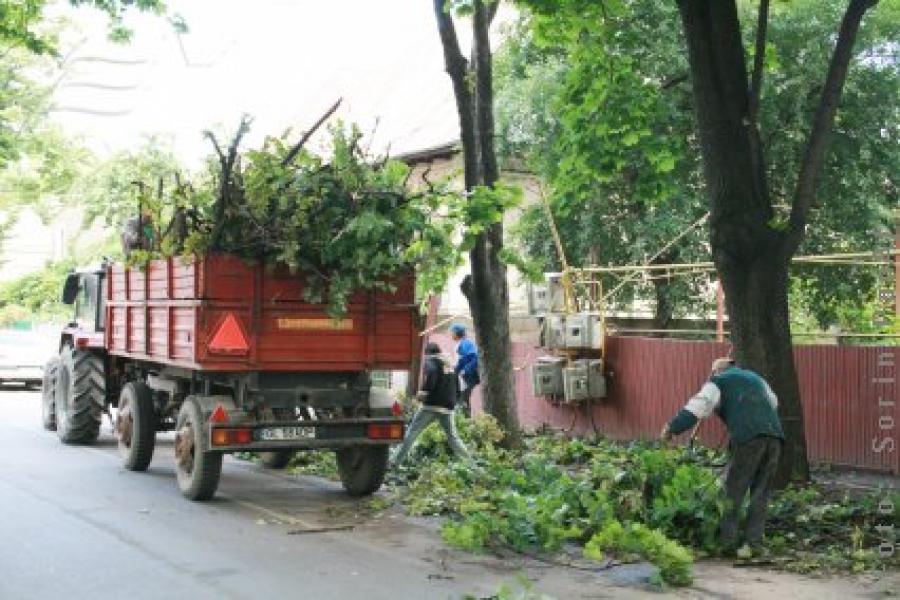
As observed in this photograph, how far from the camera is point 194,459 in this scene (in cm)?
1012

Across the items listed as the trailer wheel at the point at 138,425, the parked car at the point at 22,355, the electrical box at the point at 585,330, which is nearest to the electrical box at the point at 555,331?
the electrical box at the point at 585,330

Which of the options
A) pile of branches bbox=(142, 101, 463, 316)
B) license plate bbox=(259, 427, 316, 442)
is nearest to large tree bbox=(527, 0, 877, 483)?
pile of branches bbox=(142, 101, 463, 316)

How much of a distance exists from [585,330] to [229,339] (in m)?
7.36

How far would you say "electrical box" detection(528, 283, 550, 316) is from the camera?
16.9 metres

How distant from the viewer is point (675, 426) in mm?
8203

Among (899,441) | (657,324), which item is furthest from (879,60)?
(899,441)

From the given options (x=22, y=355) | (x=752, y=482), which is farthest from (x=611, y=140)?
(x=22, y=355)

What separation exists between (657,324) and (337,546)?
11413 mm

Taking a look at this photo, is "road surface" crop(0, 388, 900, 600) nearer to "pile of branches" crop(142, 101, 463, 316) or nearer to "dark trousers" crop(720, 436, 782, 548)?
"dark trousers" crop(720, 436, 782, 548)

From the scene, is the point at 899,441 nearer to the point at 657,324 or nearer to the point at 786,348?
the point at 786,348

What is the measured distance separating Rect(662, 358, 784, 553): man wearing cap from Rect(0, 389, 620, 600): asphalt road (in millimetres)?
1452

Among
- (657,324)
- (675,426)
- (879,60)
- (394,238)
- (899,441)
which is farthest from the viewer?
(657,324)

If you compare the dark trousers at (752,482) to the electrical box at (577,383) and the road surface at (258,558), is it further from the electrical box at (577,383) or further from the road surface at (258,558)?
the electrical box at (577,383)

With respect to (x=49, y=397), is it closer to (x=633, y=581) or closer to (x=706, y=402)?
(x=706, y=402)
